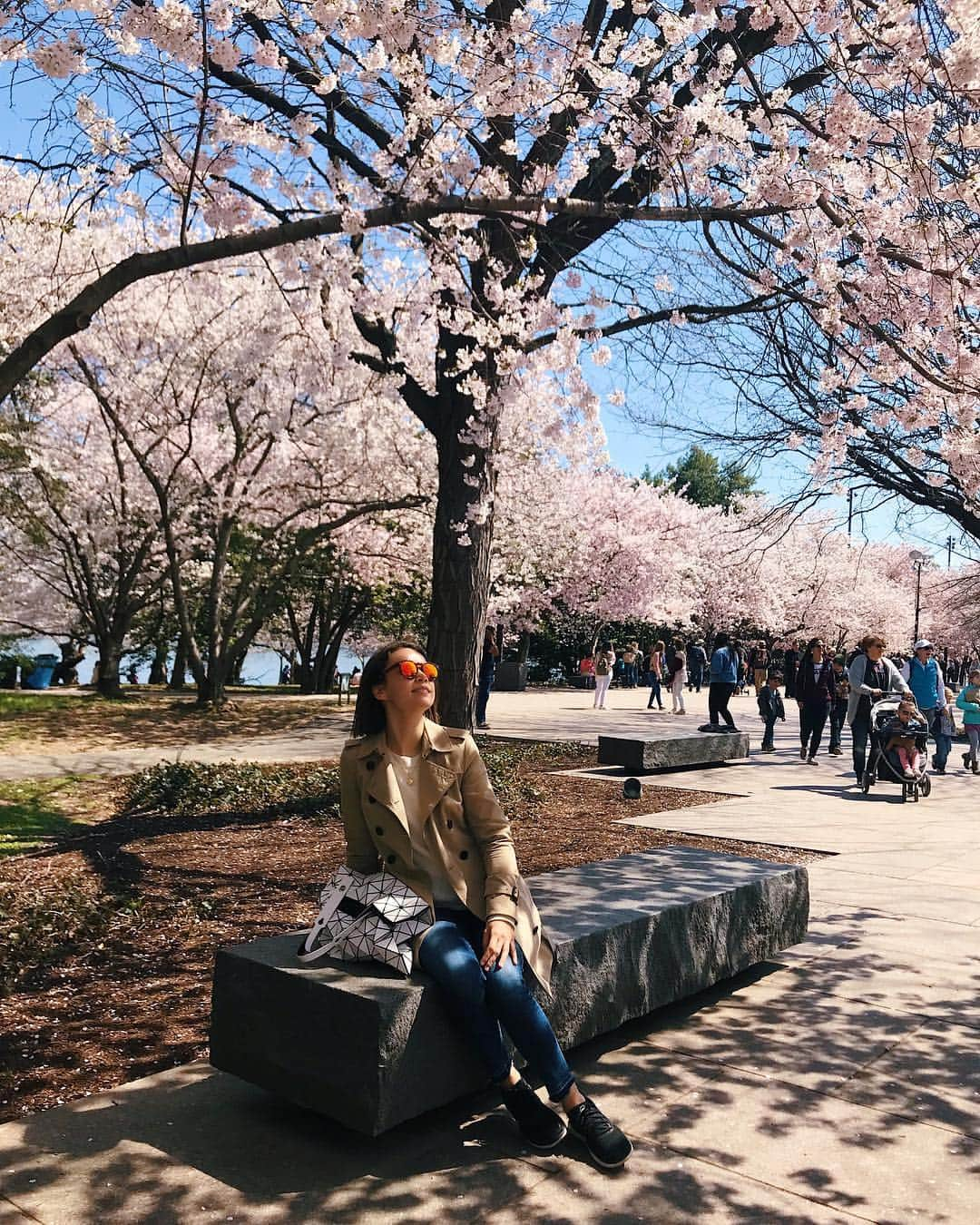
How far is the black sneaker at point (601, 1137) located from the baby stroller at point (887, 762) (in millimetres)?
9789

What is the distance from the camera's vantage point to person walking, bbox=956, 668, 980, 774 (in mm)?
15875

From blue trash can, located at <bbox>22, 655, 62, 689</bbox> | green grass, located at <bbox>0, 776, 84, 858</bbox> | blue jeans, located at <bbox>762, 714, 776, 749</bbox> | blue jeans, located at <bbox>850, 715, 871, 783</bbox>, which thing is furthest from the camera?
blue trash can, located at <bbox>22, 655, 62, 689</bbox>

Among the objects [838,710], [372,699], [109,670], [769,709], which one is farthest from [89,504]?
[372,699]

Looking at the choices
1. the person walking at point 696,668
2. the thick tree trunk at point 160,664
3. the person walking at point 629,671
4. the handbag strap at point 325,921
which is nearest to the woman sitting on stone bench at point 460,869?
the handbag strap at point 325,921

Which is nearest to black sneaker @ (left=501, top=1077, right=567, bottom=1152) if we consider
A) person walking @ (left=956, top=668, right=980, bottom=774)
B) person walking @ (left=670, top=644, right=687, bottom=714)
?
person walking @ (left=956, top=668, right=980, bottom=774)

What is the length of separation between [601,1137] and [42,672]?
31791 mm

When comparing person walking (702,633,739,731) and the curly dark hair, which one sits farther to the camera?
person walking (702,633,739,731)

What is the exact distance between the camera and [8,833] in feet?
30.3

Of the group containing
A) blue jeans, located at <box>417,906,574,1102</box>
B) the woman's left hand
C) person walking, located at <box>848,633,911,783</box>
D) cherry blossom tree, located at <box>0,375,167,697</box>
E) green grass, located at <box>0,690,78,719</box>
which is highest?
cherry blossom tree, located at <box>0,375,167,697</box>

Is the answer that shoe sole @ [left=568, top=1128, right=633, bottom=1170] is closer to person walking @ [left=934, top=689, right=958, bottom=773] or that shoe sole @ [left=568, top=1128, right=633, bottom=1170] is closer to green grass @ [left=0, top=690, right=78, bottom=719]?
person walking @ [left=934, top=689, right=958, bottom=773]

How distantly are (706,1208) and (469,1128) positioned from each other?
0.84 metres

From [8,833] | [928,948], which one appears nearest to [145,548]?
[8,833]

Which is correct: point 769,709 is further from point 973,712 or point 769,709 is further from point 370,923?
point 370,923

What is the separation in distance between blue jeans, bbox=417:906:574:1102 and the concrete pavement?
272 mm
